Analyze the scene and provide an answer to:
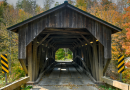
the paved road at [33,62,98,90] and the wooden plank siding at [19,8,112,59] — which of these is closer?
the wooden plank siding at [19,8,112,59]

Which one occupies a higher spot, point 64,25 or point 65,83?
point 64,25

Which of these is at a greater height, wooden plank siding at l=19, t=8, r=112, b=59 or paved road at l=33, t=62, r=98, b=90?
wooden plank siding at l=19, t=8, r=112, b=59

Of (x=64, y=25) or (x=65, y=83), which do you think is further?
(x=65, y=83)

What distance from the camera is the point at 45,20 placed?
5199 millimetres

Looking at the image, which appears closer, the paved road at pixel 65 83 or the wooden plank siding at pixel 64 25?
the wooden plank siding at pixel 64 25

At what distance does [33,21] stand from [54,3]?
24.6m

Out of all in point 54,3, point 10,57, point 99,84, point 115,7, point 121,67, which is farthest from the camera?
point 54,3

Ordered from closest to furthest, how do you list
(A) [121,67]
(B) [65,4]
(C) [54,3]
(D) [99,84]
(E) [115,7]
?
(A) [121,67]
(B) [65,4]
(D) [99,84]
(E) [115,7]
(C) [54,3]

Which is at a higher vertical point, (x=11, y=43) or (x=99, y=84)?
(x=11, y=43)

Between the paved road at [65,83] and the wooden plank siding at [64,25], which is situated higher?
the wooden plank siding at [64,25]

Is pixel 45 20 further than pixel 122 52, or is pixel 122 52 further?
pixel 122 52

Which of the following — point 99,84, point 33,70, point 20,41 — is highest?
point 20,41

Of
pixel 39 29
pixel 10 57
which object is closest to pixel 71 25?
pixel 39 29

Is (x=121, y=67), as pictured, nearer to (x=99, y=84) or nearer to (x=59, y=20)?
(x=99, y=84)
